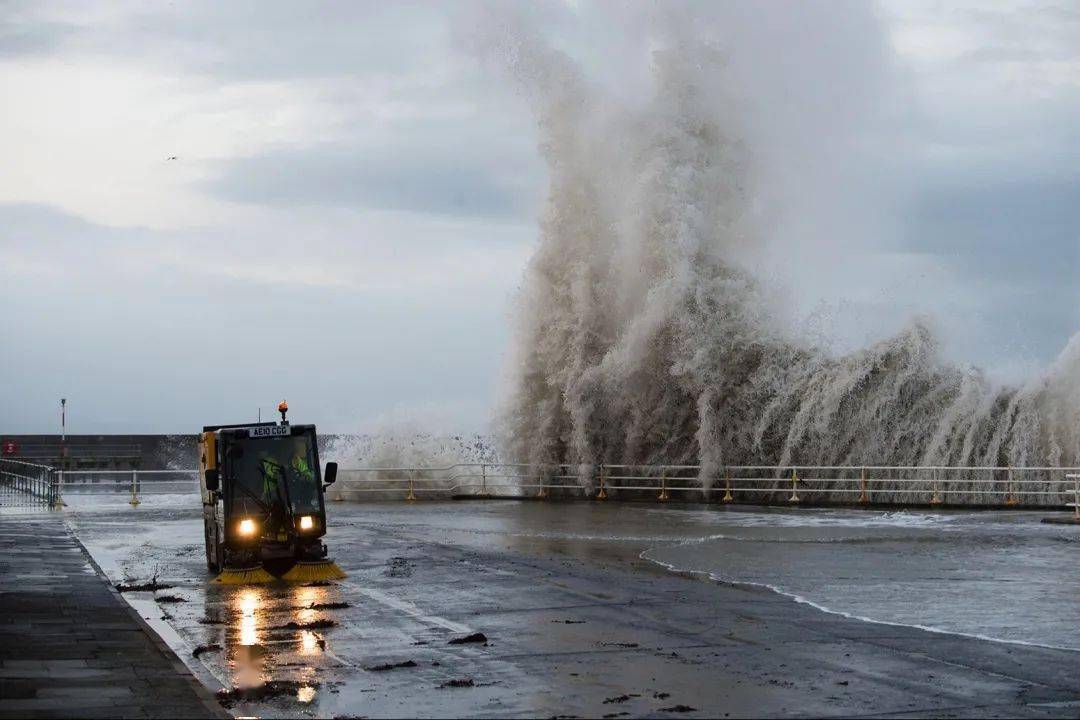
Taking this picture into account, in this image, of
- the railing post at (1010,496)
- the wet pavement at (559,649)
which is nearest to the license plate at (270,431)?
the wet pavement at (559,649)

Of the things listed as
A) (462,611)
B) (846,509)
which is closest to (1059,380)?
(846,509)

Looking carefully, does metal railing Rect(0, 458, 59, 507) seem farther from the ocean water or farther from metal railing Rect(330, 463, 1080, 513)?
the ocean water

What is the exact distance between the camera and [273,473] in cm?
1862

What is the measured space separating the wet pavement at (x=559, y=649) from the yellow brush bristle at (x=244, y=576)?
460mm

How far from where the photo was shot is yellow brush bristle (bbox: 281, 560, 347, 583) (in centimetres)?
1812

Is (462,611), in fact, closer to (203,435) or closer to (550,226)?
(203,435)

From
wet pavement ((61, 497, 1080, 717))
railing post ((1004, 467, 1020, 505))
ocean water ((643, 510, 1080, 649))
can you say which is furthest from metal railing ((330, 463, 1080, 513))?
wet pavement ((61, 497, 1080, 717))

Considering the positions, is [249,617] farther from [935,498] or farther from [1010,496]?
[1010,496]

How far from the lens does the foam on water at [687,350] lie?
115ft

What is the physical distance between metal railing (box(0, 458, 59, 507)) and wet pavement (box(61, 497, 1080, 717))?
52.0 ft

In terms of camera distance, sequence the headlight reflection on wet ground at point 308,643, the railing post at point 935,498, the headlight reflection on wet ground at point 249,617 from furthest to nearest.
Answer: the railing post at point 935,498, the headlight reflection on wet ground at point 249,617, the headlight reflection on wet ground at point 308,643

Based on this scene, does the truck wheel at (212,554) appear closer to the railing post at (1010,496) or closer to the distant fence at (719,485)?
the distant fence at (719,485)

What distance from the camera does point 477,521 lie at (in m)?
29.0

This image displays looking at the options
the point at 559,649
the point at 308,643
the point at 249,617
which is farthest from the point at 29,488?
the point at 559,649
